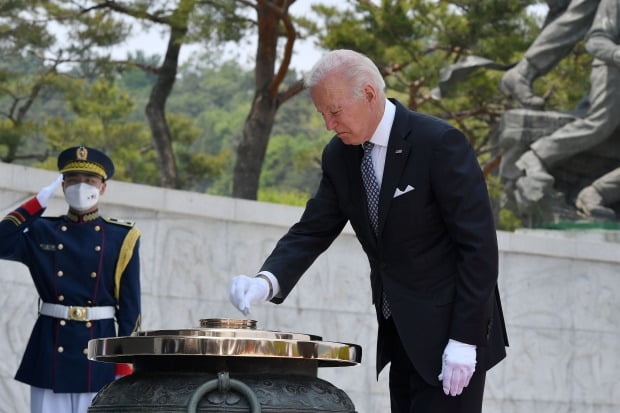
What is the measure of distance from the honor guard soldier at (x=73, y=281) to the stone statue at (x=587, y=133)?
5959mm

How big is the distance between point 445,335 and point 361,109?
2.19ft

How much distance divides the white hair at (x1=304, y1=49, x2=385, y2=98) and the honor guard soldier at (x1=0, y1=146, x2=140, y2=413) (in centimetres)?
227

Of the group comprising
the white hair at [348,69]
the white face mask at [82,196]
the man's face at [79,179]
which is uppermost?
the white hair at [348,69]

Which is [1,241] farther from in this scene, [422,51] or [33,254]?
[422,51]

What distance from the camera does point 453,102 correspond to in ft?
67.6

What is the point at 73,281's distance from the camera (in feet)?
18.2

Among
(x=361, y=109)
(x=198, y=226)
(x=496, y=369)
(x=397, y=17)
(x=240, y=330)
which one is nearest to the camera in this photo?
(x=240, y=330)

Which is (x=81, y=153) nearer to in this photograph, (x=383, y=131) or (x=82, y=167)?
(x=82, y=167)

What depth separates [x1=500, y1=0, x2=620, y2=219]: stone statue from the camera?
10812mm

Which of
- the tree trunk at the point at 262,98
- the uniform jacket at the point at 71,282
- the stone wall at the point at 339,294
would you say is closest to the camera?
the uniform jacket at the point at 71,282

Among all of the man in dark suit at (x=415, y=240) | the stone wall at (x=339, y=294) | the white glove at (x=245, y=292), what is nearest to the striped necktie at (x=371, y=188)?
the man in dark suit at (x=415, y=240)

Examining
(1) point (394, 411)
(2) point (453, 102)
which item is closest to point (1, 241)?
(1) point (394, 411)

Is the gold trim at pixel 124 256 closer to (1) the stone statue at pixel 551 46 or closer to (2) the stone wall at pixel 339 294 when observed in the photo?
(2) the stone wall at pixel 339 294

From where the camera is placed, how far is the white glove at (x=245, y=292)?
3.56m
